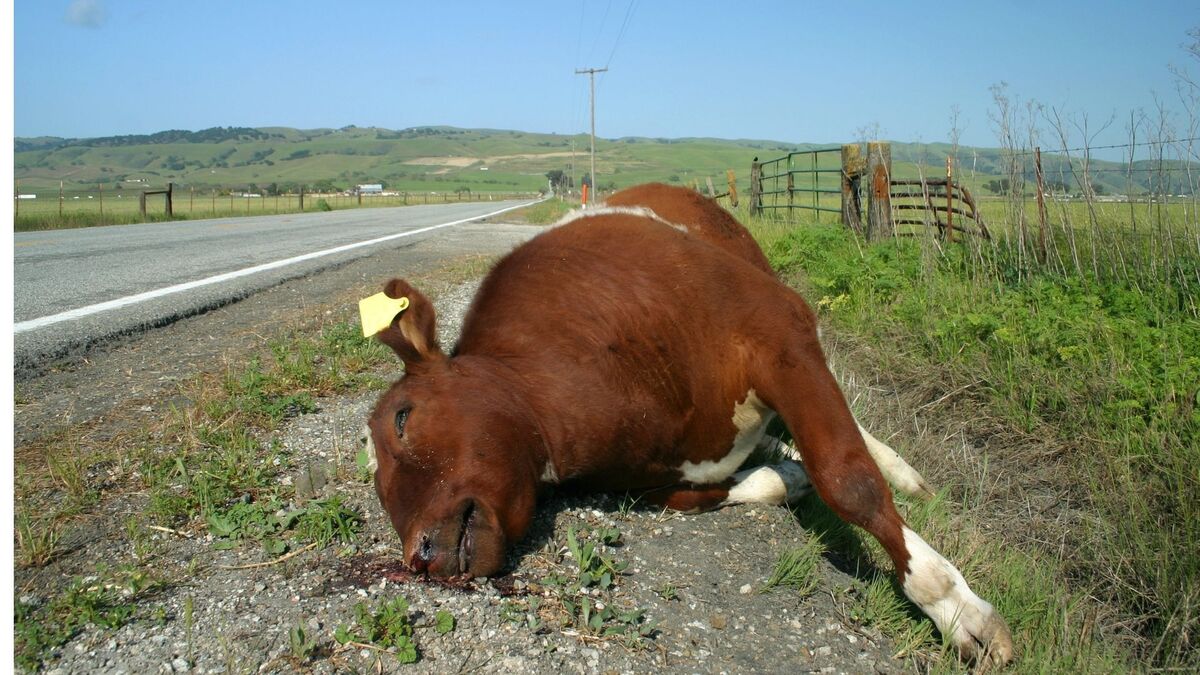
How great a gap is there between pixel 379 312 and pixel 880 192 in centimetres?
896

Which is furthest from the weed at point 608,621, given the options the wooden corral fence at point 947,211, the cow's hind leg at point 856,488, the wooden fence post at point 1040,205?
the wooden corral fence at point 947,211

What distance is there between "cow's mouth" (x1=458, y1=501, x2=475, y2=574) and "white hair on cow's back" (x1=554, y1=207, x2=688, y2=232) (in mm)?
1996

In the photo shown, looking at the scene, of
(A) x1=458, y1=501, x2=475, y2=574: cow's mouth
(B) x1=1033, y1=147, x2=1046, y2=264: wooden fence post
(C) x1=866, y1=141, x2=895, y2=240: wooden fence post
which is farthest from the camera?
(C) x1=866, y1=141, x2=895, y2=240: wooden fence post

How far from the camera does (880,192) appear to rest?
10820 mm

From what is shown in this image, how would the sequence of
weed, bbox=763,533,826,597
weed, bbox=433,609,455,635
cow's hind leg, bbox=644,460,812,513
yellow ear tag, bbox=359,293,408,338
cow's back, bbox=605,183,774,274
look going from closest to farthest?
weed, bbox=433,609,455,635
yellow ear tag, bbox=359,293,408,338
weed, bbox=763,533,826,597
cow's hind leg, bbox=644,460,812,513
cow's back, bbox=605,183,774,274

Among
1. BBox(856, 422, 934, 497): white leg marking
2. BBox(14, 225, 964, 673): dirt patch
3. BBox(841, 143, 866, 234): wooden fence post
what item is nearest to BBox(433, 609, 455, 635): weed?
BBox(14, 225, 964, 673): dirt patch

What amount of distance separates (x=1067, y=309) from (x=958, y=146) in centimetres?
296

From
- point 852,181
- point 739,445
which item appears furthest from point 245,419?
point 852,181

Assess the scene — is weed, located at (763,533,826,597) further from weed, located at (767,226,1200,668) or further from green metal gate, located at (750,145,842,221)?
green metal gate, located at (750,145,842,221)

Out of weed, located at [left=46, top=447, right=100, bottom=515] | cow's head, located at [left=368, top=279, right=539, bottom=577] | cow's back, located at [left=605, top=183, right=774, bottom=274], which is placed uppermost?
cow's back, located at [left=605, top=183, right=774, bottom=274]

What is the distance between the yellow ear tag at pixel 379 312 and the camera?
2.92 meters

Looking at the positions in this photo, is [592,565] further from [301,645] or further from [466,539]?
[301,645]

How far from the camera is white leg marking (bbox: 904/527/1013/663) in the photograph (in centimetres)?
284

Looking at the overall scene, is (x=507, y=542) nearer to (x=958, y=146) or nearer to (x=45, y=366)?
(x=45, y=366)
